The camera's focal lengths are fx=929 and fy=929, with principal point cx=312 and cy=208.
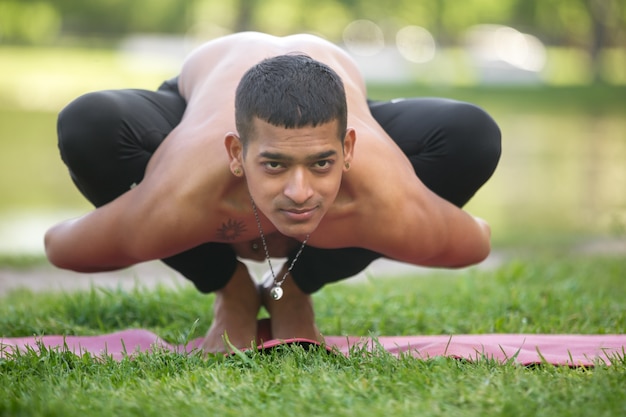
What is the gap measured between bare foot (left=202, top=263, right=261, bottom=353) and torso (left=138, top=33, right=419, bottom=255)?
1.01 feet

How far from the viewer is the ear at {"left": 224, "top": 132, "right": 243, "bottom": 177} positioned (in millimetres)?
2877

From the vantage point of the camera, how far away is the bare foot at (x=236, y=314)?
11.1ft

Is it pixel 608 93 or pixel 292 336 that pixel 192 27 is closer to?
pixel 608 93

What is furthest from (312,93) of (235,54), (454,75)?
(454,75)

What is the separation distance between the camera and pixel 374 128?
3.28 meters

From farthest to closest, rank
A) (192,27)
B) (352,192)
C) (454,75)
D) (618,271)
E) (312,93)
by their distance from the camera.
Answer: (192,27) → (454,75) → (618,271) → (352,192) → (312,93)

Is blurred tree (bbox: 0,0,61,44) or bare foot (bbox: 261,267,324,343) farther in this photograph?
blurred tree (bbox: 0,0,61,44)

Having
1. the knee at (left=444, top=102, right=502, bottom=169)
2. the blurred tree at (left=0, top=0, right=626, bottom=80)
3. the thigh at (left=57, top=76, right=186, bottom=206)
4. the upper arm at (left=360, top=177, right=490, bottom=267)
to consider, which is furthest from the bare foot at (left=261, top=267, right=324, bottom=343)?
the blurred tree at (left=0, top=0, right=626, bottom=80)

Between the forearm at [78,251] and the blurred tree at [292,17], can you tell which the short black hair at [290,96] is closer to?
the forearm at [78,251]

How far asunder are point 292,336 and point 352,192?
A: 67cm

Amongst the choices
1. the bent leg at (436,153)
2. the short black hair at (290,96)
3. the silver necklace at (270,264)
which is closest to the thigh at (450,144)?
the bent leg at (436,153)

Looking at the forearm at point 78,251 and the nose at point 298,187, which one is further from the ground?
the nose at point 298,187

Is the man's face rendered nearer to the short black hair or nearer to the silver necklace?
the short black hair

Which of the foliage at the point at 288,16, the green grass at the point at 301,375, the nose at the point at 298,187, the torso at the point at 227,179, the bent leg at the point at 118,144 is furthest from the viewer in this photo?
the foliage at the point at 288,16
